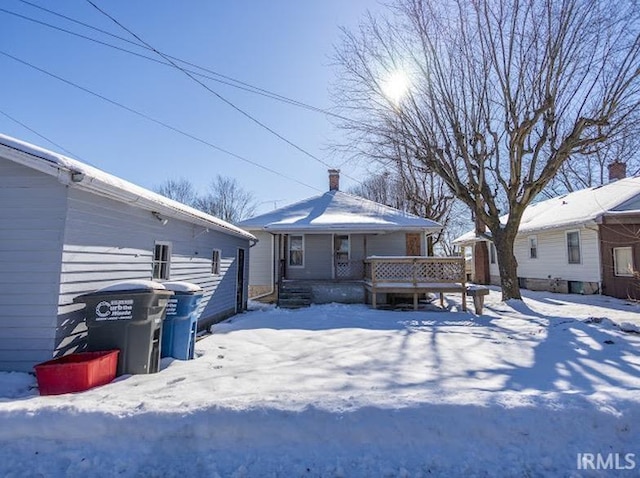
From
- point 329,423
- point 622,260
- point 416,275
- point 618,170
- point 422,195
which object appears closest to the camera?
point 329,423

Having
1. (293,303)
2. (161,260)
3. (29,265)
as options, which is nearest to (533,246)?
(293,303)

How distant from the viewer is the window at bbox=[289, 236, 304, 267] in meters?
15.4

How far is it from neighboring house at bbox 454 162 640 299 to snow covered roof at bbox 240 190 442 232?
10.6ft

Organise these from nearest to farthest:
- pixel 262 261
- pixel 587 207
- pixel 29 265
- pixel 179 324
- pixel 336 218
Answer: pixel 29 265
pixel 179 324
pixel 336 218
pixel 587 207
pixel 262 261

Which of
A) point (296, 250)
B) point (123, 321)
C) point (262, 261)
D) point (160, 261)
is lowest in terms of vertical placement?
point (123, 321)

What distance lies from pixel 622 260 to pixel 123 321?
55.6 ft

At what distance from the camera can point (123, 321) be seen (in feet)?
15.3

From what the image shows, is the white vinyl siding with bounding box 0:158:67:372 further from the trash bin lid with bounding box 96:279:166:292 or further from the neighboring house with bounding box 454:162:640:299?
the neighboring house with bounding box 454:162:640:299

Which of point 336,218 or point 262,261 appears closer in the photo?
point 336,218

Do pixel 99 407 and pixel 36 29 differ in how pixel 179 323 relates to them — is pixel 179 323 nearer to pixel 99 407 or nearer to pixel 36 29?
pixel 99 407

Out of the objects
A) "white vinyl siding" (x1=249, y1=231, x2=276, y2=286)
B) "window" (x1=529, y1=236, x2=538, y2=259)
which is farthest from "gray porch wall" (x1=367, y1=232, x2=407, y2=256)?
"window" (x1=529, y1=236, x2=538, y2=259)

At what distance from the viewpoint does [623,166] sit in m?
19.1

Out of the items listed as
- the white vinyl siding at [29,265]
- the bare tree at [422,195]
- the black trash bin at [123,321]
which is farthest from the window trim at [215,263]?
the bare tree at [422,195]

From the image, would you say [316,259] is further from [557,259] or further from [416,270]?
[557,259]
